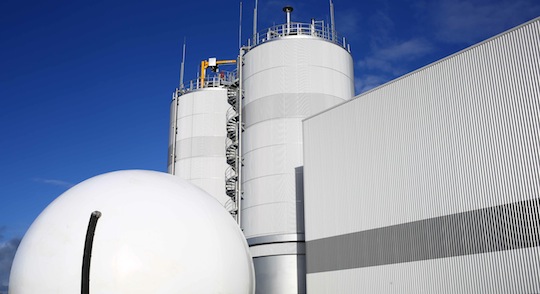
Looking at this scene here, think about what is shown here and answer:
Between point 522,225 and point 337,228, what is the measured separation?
9.15 meters

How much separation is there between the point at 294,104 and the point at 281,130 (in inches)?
74.4

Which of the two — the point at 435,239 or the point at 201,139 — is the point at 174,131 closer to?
the point at 201,139

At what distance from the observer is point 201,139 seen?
39.6 metres

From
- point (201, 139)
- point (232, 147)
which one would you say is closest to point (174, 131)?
point (201, 139)

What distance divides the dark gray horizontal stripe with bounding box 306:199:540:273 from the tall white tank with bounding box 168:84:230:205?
15.0 metres

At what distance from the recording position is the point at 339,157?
24812 mm

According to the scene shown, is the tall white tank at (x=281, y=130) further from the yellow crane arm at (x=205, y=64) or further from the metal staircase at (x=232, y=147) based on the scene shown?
the yellow crane arm at (x=205, y=64)

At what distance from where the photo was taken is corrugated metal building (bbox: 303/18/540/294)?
57.4 feet

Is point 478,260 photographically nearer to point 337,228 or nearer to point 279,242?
point 337,228

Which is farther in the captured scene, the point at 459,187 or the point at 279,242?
the point at 279,242

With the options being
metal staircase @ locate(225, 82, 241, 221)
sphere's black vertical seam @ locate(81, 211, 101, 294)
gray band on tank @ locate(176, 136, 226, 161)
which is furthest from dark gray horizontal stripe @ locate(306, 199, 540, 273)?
gray band on tank @ locate(176, 136, 226, 161)

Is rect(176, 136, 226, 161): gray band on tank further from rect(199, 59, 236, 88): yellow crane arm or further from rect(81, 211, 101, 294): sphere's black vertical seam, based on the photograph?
rect(81, 211, 101, 294): sphere's black vertical seam

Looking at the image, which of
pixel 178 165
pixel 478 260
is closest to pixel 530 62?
pixel 478 260

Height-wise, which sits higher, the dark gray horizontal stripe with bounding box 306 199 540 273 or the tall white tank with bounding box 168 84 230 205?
the tall white tank with bounding box 168 84 230 205
